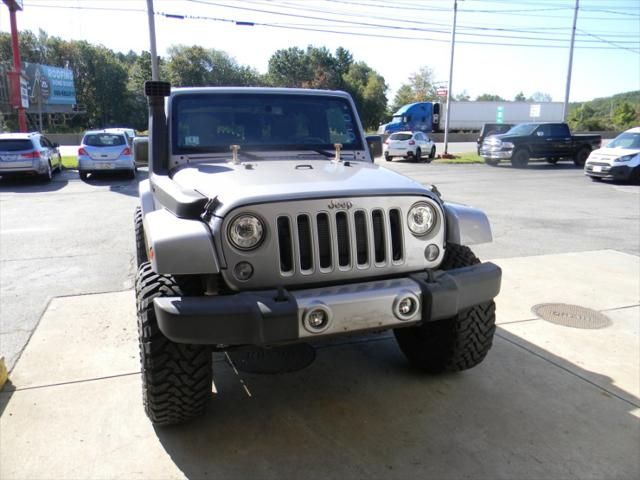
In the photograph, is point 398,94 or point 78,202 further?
point 398,94

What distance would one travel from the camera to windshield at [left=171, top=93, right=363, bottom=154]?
3.84 m

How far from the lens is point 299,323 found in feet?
8.02

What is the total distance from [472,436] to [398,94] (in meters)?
82.3

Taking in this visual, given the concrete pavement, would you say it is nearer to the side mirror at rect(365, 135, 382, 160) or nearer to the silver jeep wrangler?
the silver jeep wrangler

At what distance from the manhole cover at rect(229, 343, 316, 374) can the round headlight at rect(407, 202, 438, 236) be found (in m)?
1.47

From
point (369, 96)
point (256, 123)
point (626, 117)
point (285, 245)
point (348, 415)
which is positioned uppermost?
point (369, 96)

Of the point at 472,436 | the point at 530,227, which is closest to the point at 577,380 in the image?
the point at 472,436

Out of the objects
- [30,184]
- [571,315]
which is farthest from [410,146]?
[571,315]

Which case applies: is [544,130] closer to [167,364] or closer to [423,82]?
[167,364]

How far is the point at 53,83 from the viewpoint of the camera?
4847 centimetres

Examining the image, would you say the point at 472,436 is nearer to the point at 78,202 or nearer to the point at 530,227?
the point at 530,227

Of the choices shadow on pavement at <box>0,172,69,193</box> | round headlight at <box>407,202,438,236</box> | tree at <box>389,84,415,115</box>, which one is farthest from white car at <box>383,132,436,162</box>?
tree at <box>389,84,415,115</box>

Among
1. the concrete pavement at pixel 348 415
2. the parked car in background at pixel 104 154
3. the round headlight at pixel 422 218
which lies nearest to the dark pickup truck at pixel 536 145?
the parked car in background at pixel 104 154

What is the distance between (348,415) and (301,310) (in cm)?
105
